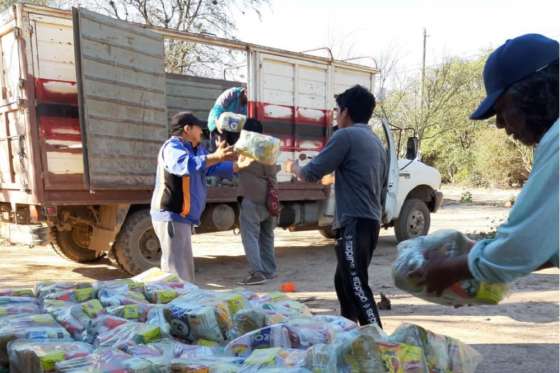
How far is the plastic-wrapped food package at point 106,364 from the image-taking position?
1.89 metres

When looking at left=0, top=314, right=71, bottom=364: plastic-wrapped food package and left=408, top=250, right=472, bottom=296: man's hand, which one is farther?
left=0, top=314, right=71, bottom=364: plastic-wrapped food package

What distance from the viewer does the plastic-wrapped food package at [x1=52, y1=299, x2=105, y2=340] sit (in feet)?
7.96

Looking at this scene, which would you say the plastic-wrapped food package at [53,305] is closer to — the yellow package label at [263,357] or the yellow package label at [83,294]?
the yellow package label at [83,294]

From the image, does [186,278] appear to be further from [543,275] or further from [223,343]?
[543,275]

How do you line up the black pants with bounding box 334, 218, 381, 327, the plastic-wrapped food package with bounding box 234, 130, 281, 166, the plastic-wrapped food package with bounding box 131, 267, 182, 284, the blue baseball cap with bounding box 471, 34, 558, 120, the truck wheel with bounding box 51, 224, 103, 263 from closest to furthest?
the blue baseball cap with bounding box 471, 34, 558, 120
the plastic-wrapped food package with bounding box 131, 267, 182, 284
the black pants with bounding box 334, 218, 381, 327
the plastic-wrapped food package with bounding box 234, 130, 281, 166
the truck wheel with bounding box 51, 224, 103, 263

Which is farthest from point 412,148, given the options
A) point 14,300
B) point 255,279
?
point 14,300

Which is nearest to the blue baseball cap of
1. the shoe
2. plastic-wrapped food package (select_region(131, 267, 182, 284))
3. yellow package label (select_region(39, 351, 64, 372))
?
yellow package label (select_region(39, 351, 64, 372))

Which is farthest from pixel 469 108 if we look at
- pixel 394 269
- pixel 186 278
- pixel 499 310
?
pixel 394 269

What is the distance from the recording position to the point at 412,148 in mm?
8727

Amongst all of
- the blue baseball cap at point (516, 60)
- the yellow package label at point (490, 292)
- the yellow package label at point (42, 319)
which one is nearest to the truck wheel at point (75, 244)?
the yellow package label at point (42, 319)

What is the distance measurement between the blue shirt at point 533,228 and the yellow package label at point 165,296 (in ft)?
6.26

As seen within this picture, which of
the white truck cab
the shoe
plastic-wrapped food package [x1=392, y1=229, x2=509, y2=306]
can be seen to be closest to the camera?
plastic-wrapped food package [x1=392, y1=229, x2=509, y2=306]

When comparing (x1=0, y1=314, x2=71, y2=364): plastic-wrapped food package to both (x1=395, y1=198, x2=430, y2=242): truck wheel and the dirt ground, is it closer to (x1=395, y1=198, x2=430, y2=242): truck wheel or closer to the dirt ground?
the dirt ground

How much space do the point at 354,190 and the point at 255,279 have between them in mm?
3162
